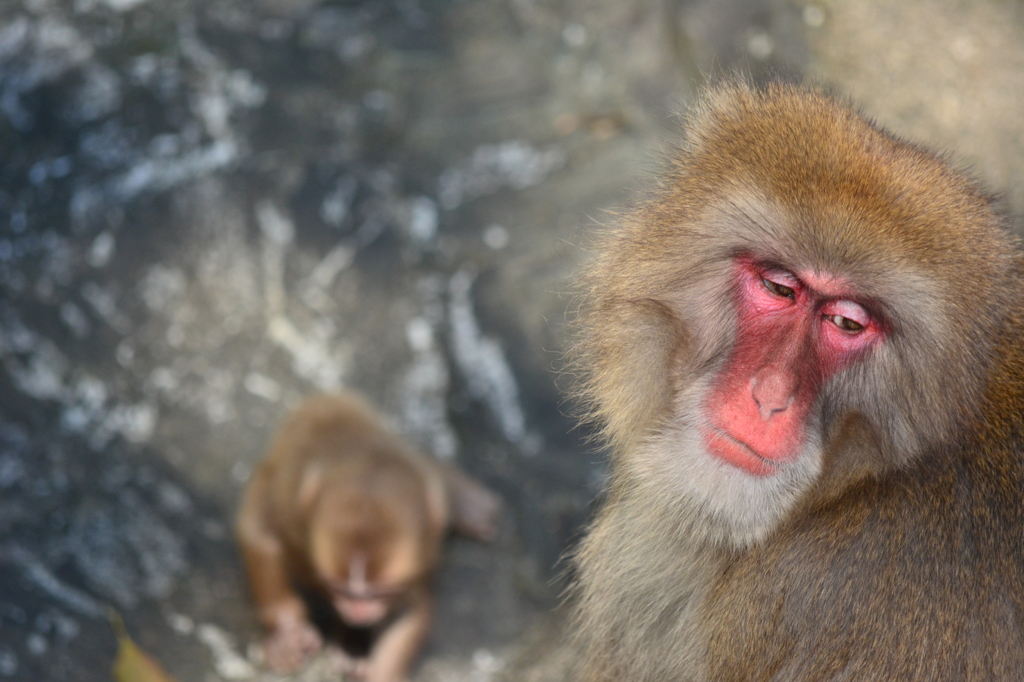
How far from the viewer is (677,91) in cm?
648

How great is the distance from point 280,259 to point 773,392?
4.02 meters

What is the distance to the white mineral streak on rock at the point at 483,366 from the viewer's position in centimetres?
542

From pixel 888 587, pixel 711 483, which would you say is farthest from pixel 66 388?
pixel 888 587

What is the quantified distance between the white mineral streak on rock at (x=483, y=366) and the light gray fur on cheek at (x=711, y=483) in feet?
9.44

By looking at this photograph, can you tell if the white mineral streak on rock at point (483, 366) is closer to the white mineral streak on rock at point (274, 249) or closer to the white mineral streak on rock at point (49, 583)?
the white mineral streak on rock at point (274, 249)

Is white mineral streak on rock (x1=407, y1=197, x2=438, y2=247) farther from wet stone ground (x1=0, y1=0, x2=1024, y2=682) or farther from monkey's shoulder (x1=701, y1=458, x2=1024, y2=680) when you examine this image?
monkey's shoulder (x1=701, y1=458, x2=1024, y2=680)

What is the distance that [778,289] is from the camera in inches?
96.4

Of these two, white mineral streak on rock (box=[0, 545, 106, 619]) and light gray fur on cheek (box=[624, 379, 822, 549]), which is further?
white mineral streak on rock (box=[0, 545, 106, 619])

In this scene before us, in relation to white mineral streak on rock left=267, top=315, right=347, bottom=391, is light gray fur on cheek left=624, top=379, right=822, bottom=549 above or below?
above

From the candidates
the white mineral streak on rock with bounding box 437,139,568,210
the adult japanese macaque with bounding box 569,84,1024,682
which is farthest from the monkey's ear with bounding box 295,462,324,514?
the adult japanese macaque with bounding box 569,84,1024,682

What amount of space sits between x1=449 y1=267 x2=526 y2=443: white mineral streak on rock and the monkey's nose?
3.09m

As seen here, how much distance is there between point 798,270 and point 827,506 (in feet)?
1.85

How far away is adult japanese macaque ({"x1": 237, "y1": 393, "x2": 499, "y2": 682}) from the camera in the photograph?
440cm

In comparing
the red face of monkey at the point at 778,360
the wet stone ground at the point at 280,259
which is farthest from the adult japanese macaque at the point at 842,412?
the wet stone ground at the point at 280,259
